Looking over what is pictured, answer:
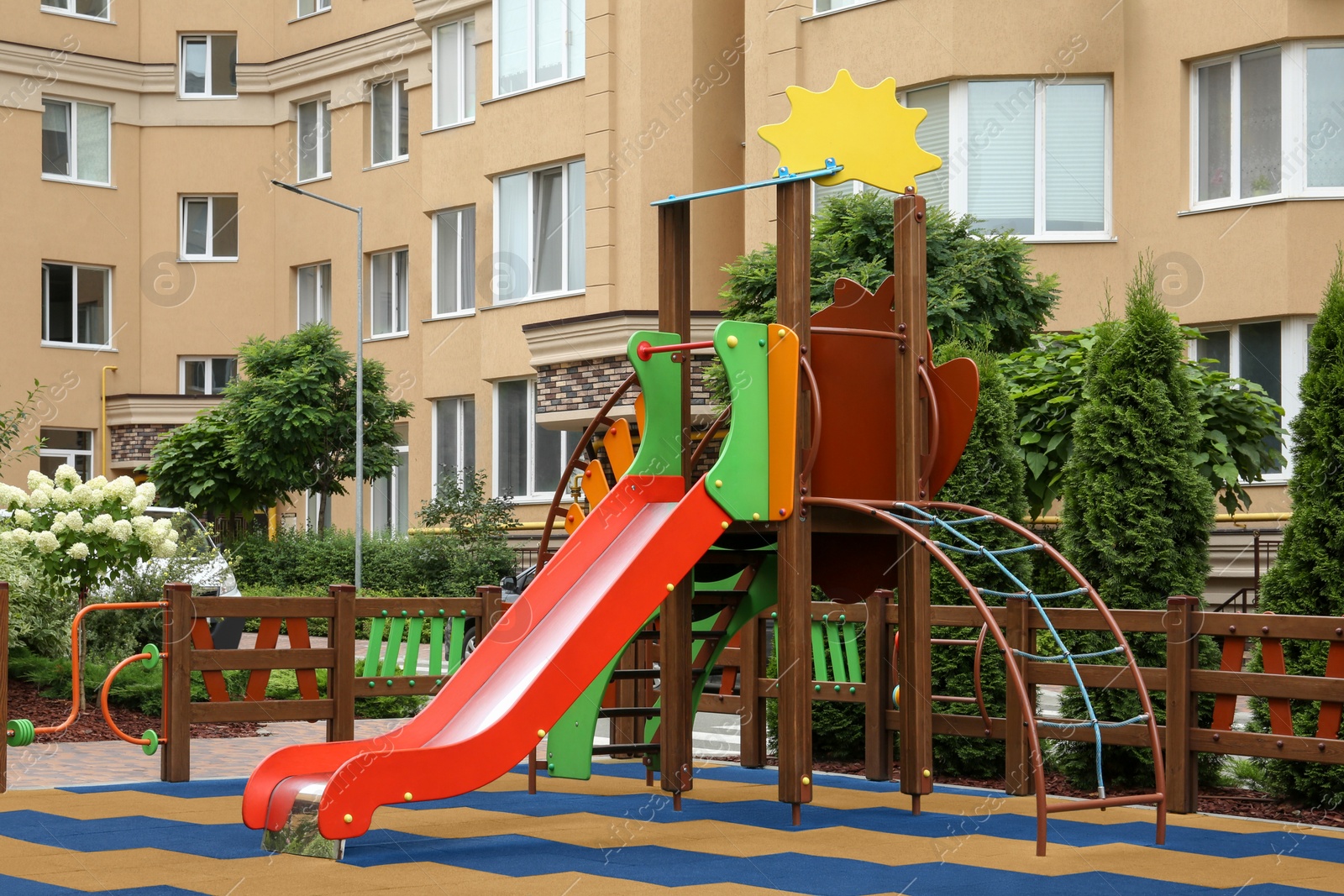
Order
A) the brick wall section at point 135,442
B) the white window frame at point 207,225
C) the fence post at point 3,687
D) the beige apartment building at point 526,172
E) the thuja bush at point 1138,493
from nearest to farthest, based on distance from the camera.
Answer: the fence post at point 3,687
the thuja bush at point 1138,493
the beige apartment building at point 526,172
the brick wall section at point 135,442
the white window frame at point 207,225

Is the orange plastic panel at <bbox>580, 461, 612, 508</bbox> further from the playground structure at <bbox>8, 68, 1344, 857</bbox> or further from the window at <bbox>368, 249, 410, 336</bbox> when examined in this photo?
the window at <bbox>368, 249, 410, 336</bbox>

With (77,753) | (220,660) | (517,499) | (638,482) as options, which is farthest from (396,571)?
(638,482)

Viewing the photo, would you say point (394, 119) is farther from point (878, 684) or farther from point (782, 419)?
point (782, 419)

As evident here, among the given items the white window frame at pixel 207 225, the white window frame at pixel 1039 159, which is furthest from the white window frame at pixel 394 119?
the white window frame at pixel 1039 159

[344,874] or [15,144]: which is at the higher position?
[15,144]

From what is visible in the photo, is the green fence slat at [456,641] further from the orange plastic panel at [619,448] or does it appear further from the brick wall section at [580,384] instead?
the brick wall section at [580,384]

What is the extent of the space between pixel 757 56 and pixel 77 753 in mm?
15910

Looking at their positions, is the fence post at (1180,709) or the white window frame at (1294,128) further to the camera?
the white window frame at (1294,128)

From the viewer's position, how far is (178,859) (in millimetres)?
8219

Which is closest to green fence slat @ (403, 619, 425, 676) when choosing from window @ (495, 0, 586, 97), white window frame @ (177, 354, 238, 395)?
window @ (495, 0, 586, 97)

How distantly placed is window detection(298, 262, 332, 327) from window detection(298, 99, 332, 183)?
6.87 ft

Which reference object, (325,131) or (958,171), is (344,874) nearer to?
(958,171)

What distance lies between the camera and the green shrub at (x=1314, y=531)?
34.4 feet

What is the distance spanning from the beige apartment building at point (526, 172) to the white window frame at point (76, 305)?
3.0 inches
